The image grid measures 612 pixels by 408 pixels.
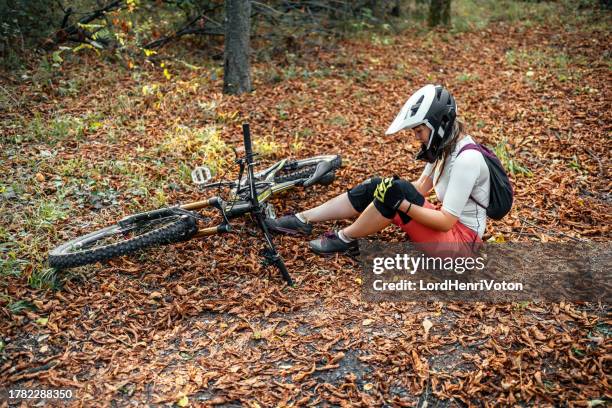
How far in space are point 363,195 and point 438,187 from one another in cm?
75

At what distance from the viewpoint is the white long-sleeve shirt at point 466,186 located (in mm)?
3951

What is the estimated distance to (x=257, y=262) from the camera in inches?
185

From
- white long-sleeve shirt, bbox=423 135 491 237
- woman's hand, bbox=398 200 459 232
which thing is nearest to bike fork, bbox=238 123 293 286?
woman's hand, bbox=398 200 459 232

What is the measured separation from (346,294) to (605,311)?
2.19 metres

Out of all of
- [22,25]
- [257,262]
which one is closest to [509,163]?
[257,262]

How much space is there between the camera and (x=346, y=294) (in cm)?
436

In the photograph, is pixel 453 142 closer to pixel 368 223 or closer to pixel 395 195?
pixel 395 195

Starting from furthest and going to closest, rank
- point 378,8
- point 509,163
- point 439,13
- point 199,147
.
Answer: point 439,13 < point 378,8 < point 199,147 < point 509,163

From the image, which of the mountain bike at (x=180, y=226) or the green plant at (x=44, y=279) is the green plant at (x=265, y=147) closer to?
the mountain bike at (x=180, y=226)

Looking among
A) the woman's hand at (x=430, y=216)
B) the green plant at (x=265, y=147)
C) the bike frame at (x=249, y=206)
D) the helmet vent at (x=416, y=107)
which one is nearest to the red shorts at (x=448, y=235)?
the woman's hand at (x=430, y=216)

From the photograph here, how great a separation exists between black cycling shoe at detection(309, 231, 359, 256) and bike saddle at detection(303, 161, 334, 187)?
2.88 ft

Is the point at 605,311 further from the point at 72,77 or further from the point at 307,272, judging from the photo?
the point at 72,77

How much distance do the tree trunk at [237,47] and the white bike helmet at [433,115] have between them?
15.6ft

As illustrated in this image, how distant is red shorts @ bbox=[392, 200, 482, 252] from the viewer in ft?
14.0
